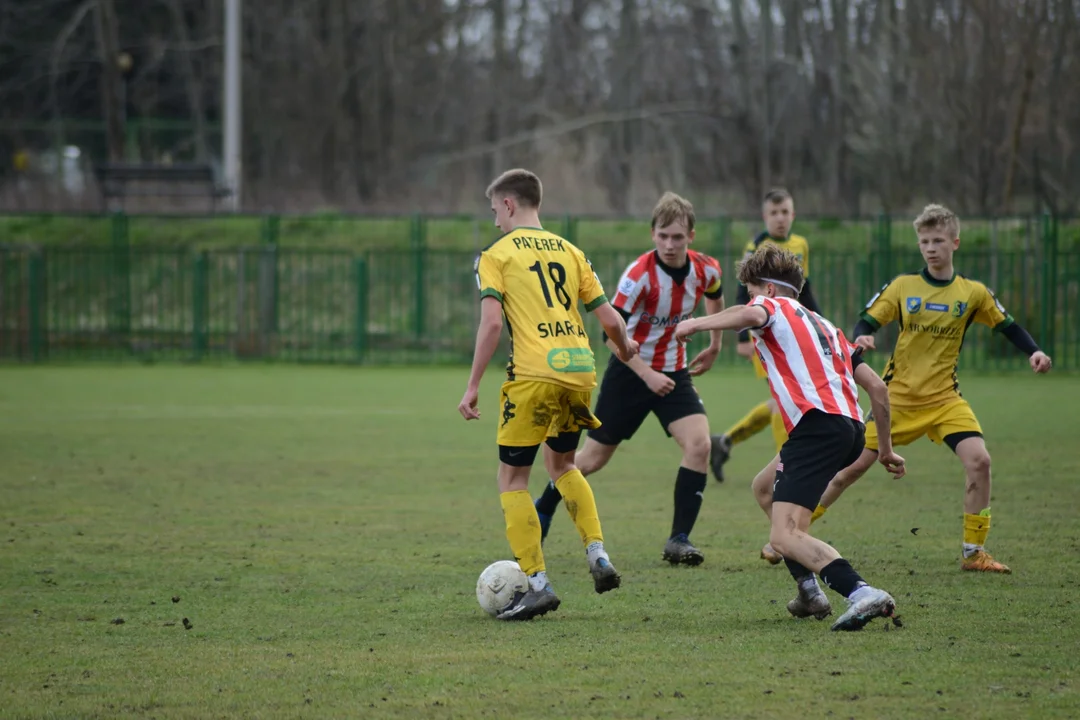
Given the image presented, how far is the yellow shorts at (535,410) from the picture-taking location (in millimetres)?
5590

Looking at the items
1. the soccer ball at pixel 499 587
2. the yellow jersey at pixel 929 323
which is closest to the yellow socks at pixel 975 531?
the yellow jersey at pixel 929 323

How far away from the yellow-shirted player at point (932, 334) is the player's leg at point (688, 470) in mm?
669

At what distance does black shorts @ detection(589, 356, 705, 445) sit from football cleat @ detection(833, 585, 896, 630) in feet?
7.36

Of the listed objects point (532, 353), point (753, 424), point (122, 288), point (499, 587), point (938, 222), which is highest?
point (938, 222)

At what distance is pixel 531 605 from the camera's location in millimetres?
5438

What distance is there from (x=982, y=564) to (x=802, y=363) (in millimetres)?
1724

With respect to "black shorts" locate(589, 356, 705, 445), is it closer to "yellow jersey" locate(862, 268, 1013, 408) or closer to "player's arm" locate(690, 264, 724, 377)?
"player's arm" locate(690, 264, 724, 377)

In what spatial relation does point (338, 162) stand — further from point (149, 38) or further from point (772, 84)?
point (772, 84)

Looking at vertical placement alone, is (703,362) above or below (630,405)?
above

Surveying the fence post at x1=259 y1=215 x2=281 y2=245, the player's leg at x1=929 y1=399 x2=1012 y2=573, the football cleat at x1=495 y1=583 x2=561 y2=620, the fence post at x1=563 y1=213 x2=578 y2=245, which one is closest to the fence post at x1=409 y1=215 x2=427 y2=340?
the fence post at x1=563 y1=213 x2=578 y2=245

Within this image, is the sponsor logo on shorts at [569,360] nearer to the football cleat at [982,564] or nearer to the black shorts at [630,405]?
the black shorts at [630,405]

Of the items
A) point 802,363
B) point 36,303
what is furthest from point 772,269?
point 36,303

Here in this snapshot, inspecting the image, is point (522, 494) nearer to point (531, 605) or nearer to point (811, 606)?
point (531, 605)

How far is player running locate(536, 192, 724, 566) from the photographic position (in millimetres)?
7059
